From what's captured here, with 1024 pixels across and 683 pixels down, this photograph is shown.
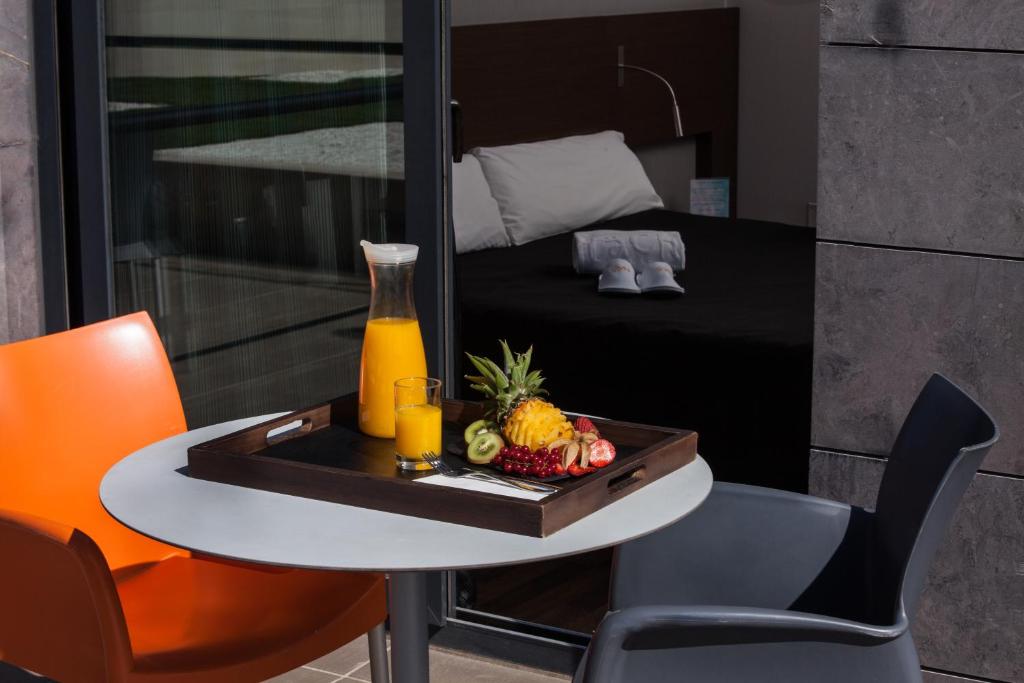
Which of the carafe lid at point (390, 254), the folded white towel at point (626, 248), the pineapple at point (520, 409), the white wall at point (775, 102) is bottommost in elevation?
the pineapple at point (520, 409)

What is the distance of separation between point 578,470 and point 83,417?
3.09 ft

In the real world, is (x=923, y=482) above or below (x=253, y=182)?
below

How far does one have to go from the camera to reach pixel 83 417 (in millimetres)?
2320

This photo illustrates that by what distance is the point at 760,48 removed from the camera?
289cm

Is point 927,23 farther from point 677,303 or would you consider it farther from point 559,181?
point 559,181

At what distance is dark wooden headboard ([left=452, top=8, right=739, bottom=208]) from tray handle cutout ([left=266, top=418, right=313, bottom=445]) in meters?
1.07

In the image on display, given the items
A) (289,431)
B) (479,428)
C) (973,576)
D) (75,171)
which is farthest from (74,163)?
(973,576)

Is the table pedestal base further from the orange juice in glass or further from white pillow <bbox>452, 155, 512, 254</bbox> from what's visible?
white pillow <bbox>452, 155, 512, 254</bbox>

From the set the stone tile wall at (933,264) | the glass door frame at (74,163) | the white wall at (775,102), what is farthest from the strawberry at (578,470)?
the glass door frame at (74,163)

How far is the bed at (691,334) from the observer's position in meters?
2.73

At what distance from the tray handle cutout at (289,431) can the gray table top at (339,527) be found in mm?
138

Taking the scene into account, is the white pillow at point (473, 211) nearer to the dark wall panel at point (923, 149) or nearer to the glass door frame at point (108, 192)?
the glass door frame at point (108, 192)

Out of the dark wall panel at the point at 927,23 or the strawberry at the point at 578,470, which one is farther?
the dark wall panel at the point at 927,23

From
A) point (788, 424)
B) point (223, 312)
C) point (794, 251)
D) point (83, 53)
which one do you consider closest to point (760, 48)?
point (794, 251)
